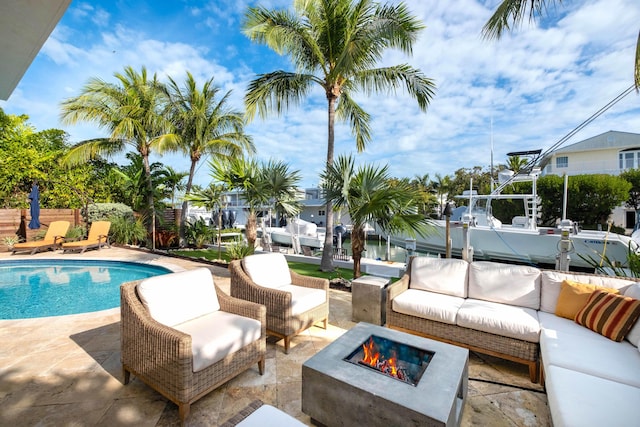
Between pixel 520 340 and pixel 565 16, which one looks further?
pixel 565 16

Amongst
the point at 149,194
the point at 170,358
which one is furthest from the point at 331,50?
the point at 149,194

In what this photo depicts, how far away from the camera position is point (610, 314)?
2.64m

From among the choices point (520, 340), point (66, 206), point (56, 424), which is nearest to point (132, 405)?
point (56, 424)

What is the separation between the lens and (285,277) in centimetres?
410

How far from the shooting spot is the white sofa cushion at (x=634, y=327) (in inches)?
96.3

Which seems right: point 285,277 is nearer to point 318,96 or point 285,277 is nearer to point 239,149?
point 318,96

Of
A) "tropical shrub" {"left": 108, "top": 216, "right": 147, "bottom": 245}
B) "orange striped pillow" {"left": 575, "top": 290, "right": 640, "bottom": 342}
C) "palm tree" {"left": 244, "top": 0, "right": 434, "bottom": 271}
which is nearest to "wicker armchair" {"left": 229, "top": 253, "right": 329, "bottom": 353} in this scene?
"palm tree" {"left": 244, "top": 0, "right": 434, "bottom": 271}

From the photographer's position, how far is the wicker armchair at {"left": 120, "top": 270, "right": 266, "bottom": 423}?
2.12 meters

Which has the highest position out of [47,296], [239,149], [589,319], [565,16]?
[565,16]

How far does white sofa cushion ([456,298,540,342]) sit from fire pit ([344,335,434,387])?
1.06 metres

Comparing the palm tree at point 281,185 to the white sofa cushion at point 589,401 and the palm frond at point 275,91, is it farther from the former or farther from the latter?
the white sofa cushion at point 589,401

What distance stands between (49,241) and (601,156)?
38.5 m

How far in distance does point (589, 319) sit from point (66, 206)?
1702 cm

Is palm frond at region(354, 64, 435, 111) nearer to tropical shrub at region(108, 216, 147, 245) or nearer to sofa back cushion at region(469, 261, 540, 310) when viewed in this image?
sofa back cushion at region(469, 261, 540, 310)
